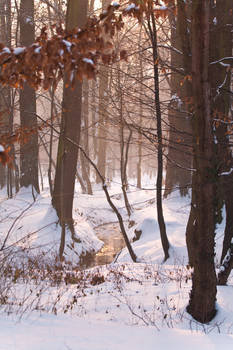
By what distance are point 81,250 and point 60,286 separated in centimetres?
567

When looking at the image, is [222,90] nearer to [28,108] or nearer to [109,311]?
[109,311]

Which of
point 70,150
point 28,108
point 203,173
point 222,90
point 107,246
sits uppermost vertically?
point 28,108

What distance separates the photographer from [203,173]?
3924 millimetres

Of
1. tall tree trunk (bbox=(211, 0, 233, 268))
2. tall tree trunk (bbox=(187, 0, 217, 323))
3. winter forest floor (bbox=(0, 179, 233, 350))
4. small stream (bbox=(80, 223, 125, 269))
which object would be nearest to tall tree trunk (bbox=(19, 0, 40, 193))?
small stream (bbox=(80, 223, 125, 269))

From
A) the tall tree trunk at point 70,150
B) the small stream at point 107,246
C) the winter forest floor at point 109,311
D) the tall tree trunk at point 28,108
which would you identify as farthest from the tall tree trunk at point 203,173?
the tall tree trunk at point 28,108

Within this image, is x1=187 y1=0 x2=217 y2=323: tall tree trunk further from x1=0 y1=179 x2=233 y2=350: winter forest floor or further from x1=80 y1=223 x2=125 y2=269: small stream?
x1=80 y1=223 x2=125 y2=269: small stream

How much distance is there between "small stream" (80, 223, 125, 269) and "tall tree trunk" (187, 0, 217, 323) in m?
6.55

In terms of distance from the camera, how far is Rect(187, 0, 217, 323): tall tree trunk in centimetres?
366

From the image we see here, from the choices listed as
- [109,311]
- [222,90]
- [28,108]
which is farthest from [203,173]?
[28,108]

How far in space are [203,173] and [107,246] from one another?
384 inches

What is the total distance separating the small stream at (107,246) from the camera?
10.9 m

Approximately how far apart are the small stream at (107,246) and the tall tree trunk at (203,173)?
258 inches

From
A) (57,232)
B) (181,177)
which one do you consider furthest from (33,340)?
(181,177)

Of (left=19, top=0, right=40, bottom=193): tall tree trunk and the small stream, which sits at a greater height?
(left=19, top=0, right=40, bottom=193): tall tree trunk
